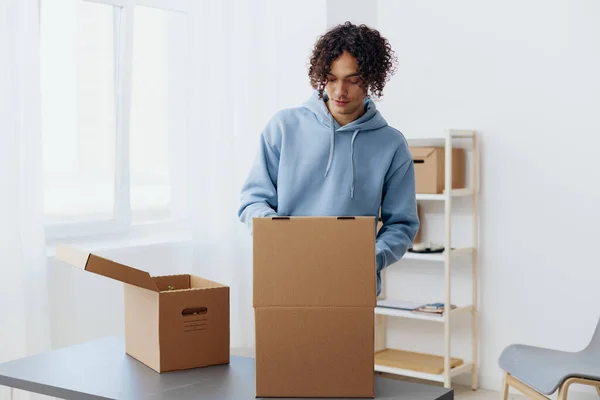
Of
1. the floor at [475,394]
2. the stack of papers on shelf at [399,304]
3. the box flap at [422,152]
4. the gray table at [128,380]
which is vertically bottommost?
the floor at [475,394]

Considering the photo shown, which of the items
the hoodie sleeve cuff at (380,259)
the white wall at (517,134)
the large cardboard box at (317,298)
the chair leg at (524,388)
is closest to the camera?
the large cardboard box at (317,298)

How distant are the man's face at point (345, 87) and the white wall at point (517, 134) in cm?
212

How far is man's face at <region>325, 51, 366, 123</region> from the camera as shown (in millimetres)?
1976

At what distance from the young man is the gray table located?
1.29ft

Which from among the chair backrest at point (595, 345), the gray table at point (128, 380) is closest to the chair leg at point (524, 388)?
the chair backrest at point (595, 345)

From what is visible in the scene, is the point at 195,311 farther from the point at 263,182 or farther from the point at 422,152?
the point at 422,152

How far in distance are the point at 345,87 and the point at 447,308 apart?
2242 millimetres

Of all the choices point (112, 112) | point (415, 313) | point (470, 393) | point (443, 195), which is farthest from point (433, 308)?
point (112, 112)

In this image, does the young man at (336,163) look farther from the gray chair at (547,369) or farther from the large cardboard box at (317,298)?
the gray chair at (547,369)

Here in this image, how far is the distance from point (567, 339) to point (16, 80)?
9.05 ft

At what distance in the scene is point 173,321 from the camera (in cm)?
190

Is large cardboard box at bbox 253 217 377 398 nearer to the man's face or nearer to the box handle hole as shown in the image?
the box handle hole

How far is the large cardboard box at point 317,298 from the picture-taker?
1.63 metres

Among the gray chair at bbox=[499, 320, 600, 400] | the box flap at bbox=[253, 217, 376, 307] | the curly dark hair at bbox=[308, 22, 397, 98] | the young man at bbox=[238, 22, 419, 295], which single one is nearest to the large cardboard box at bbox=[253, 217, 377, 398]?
the box flap at bbox=[253, 217, 376, 307]
